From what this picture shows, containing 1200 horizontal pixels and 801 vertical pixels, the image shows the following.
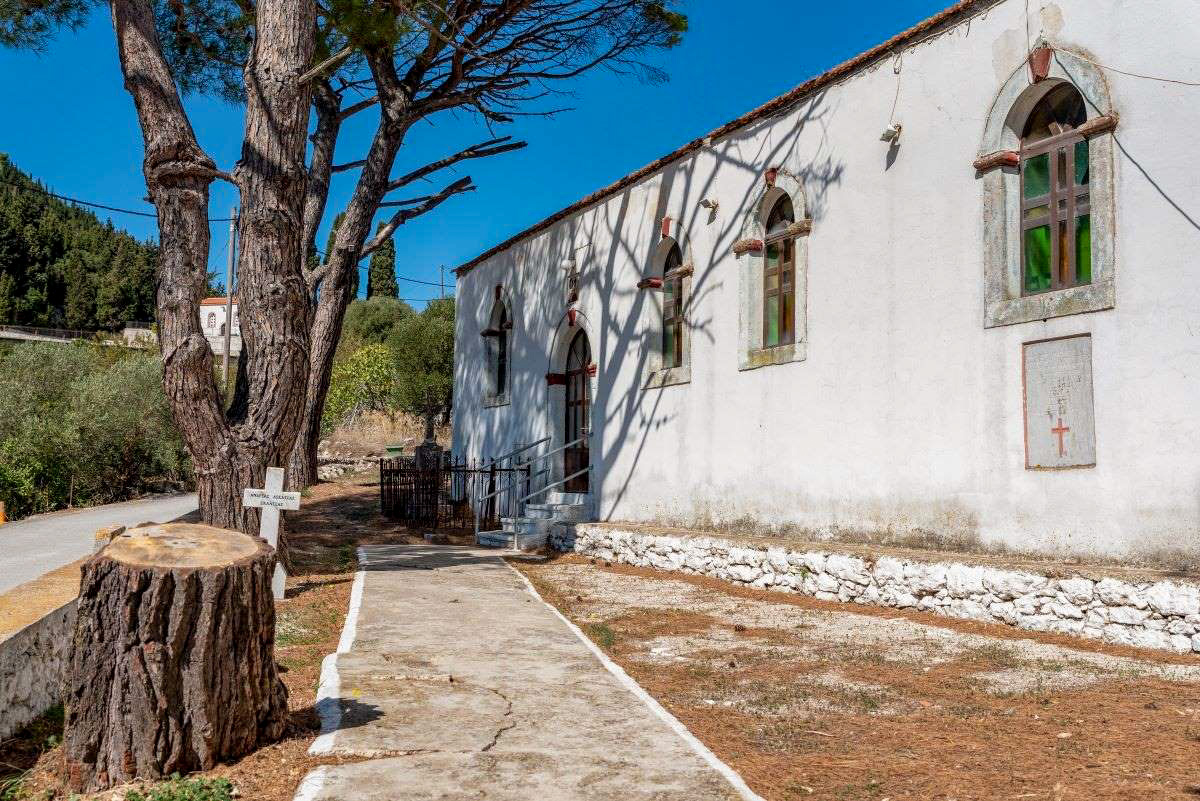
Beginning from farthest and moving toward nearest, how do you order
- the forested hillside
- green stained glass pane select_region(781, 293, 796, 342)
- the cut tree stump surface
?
the forested hillside, green stained glass pane select_region(781, 293, 796, 342), the cut tree stump surface

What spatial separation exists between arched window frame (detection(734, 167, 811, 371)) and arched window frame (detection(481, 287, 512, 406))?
728 cm

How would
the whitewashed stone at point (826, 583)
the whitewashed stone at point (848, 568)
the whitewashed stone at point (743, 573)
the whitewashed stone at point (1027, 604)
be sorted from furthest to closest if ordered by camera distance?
the whitewashed stone at point (743, 573) < the whitewashed stone at point (826, 583) < the whitewashed stone at point (848, 568) < the whitewashed stone at point (1027, 604)

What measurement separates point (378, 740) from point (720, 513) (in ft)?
24.6

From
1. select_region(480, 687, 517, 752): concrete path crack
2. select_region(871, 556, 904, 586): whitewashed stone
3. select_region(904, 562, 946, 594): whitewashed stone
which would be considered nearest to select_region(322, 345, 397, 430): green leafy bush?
select_region(871, 556, 904, 586): whitewashed stone

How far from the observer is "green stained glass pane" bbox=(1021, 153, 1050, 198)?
25.1ft

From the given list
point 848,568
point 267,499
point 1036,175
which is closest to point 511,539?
point 267,499

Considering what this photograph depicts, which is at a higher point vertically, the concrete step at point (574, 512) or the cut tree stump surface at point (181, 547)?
the cut tree stump surface at point (181, 547)

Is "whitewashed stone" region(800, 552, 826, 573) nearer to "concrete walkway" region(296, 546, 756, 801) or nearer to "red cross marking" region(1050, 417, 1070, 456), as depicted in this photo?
"red cross marking" region(1050, 417, 1070, 456)

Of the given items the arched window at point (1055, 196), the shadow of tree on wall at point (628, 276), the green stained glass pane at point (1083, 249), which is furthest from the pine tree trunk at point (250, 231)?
the green stained glass pane at point (1083, 249)

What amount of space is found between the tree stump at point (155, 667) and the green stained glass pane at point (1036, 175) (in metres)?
6.82

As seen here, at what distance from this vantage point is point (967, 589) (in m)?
7.48

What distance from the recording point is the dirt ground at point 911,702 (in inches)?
151

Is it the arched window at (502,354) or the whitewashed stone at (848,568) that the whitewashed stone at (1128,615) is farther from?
the arched window at (502,354)

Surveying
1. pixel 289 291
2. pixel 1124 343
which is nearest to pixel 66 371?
pixel 289 291
